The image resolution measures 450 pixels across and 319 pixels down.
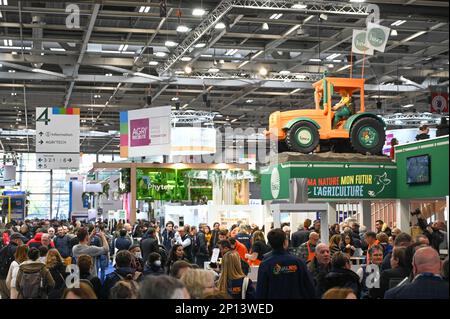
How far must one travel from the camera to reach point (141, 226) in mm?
19391

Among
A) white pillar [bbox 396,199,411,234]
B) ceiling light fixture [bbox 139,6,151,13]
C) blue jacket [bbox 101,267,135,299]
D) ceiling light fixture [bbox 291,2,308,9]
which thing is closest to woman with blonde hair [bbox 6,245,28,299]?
blue jacket [bbox 101,267,135,299]

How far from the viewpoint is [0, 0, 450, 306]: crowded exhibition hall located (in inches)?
235

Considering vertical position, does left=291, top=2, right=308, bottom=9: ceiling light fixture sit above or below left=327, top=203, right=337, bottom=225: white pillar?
above

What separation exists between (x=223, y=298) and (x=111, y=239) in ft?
47.2

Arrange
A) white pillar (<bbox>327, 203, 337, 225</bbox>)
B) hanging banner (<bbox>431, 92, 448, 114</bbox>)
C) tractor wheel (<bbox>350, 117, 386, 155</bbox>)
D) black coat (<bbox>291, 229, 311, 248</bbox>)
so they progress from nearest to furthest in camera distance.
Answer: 1. black coat (<bbox>291, 229, 311, 248</bbox>)
2. tractor wheel (<bbox>350, 117, 386, 155</bbox>)
3. white pillar (<bbox>327, 203, 337, 225</bbox>)
4. hanging banner (<bbox>431, 92, 448, 114</bbox>)

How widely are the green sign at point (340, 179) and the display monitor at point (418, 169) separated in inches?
22.6

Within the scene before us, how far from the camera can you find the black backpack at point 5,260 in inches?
415

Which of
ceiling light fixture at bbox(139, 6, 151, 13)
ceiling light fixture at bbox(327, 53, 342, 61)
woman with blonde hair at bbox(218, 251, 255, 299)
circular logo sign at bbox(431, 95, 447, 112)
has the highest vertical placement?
ceiling light fixture at bbox(139, 6, 151, 13)

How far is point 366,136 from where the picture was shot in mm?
12758

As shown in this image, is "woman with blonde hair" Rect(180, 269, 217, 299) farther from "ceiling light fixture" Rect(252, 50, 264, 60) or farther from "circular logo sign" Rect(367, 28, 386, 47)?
"ceiling light fixture" Rect(252, 50, 264, 60)

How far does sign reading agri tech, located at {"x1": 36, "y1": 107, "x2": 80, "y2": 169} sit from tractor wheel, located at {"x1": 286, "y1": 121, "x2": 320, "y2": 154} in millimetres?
5844

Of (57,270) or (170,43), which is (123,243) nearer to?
(57,270)

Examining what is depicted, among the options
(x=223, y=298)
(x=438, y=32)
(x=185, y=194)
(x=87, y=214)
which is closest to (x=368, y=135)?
(x=438, y=32)
